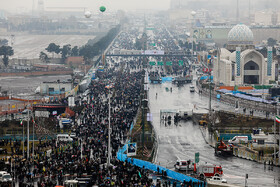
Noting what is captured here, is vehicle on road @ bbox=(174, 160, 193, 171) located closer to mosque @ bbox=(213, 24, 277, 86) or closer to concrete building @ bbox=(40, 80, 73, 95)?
concrete building @ bbox=(40, 80, 73, 95)

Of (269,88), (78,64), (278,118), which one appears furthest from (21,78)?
(278,118)

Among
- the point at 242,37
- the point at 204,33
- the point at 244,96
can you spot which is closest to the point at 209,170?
the point at 244,96

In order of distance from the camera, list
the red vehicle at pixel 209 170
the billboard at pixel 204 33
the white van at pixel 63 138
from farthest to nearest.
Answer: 1. the billboard at pixel 204 33
2. the white van at pixel 63 138
3. the red vehicle at pixel 209 170

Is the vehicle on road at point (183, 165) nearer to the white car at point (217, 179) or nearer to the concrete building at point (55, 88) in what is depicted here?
the white car at point (217, 179)

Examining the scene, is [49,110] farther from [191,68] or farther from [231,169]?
[191,68]

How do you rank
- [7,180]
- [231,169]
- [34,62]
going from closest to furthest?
[7,180] < [231,169] < [34,62]

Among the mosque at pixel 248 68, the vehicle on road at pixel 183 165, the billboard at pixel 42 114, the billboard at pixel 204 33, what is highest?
the billboard at pixel 204 33

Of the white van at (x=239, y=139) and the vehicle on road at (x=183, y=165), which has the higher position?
the white van at (x=239, y=139)

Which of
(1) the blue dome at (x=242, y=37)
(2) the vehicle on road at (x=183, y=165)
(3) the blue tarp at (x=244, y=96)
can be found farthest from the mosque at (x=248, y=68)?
(2) the vehicle on road at (x=183, y=165)
